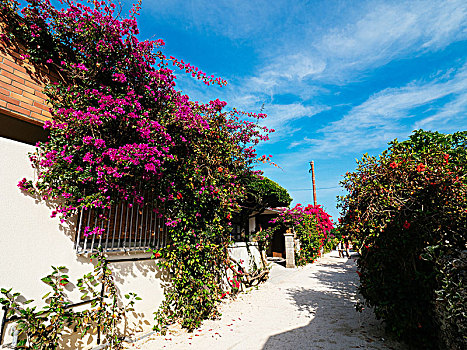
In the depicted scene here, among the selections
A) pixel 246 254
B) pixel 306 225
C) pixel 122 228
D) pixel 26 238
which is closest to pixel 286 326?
pixel 246 254

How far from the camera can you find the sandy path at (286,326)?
3.58 metres

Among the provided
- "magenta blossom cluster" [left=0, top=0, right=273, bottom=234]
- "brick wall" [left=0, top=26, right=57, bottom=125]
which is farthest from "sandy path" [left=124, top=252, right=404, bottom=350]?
"brick wall" [left=0, top=26, right=57, bottom=125]

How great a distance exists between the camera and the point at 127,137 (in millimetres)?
3756

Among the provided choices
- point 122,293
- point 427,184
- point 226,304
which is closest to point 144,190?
point 122,293

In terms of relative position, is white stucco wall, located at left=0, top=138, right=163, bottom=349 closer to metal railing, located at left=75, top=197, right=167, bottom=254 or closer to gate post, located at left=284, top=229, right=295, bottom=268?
metal railing, located at left=75, top=197, right=167, bottom=254

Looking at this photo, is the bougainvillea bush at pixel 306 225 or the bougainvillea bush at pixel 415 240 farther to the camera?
the bougainvillea bush at pixel 306 225

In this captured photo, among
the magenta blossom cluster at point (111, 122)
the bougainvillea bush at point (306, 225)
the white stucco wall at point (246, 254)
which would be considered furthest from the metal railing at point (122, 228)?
the bougainvillea bush at point (306, 225)

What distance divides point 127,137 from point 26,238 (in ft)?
6.10

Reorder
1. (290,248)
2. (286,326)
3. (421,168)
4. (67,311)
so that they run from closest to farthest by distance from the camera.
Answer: (67,311) < (421,168) < (286,326) < (290,248)

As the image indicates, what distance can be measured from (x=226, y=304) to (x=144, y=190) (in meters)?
3.59

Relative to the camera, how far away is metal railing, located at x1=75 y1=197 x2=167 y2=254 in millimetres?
3377

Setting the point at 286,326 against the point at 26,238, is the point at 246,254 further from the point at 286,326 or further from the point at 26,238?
the point at 26,238

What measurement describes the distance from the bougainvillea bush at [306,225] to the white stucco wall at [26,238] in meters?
8.35

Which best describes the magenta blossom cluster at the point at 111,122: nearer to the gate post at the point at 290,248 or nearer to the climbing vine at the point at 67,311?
the climbing vine at the point at 67,311
